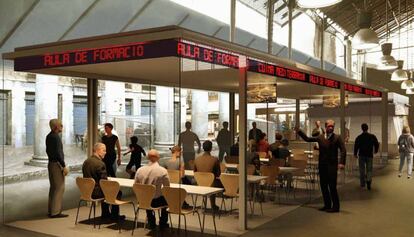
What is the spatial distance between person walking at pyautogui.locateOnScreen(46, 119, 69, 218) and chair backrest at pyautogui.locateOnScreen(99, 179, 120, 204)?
4.13 ft

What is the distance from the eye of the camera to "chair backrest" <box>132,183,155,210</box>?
5.80 m

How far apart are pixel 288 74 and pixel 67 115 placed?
6.18m

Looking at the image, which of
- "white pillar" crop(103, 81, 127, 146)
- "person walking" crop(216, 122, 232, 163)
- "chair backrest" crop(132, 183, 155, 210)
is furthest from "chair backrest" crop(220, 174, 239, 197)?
"white pillar" crop(103, 81, 127, 146)

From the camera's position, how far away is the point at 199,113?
10.2m

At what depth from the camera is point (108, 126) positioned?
27.7 feet

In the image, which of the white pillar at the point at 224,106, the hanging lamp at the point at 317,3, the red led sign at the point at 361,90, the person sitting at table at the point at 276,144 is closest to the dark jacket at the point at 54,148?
the person sitting at table at the point at 276,144

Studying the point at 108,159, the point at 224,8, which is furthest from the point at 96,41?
the point at 224,8

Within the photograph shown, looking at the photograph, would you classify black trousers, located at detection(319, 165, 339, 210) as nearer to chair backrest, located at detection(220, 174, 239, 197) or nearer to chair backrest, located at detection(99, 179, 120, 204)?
chair backrest, located at detection(220, 174, 239, 197)

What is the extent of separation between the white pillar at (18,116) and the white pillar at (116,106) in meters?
1.97

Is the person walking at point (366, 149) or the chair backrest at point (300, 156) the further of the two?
the person walking at point (366, 149)

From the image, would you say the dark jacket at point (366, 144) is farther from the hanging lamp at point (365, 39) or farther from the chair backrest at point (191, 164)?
the hanging lamp at point (365, 39)

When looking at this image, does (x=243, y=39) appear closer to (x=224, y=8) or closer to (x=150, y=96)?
(x=224, y=8)

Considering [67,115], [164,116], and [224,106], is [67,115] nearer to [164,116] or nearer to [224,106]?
[164,116]

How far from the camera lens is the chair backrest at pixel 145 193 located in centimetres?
580
